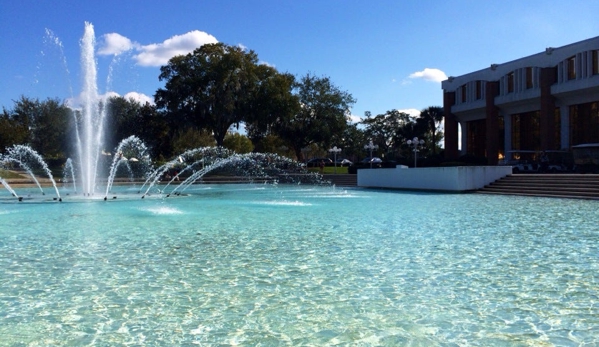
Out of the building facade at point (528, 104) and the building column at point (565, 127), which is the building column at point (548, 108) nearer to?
the building facade at point (528, 104)

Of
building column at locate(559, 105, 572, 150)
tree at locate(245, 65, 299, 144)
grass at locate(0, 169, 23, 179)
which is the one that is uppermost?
tree at locate(245, 65, 299, 144)

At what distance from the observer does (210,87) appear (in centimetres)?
4862

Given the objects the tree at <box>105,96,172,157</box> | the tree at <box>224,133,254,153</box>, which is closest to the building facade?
the tree at <box>105,96,172,157</box>

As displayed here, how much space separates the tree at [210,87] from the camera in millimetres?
47938

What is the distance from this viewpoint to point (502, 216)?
1462cm

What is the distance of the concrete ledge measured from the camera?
1061 inches

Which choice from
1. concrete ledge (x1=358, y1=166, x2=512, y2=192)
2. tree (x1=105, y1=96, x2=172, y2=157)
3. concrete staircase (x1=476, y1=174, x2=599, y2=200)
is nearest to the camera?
concrete staircase (x1=476, y1=174, x2=599, y2=200)

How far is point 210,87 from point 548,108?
29.3 metres

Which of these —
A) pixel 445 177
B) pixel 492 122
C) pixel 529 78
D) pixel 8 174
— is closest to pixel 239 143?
pixel 8 174

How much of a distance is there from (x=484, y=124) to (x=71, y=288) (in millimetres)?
50800

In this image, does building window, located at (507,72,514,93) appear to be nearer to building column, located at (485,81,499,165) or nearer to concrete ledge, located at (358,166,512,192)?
building column, located at (485,81,499,165)

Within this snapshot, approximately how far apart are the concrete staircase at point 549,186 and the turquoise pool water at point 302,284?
33.1ft

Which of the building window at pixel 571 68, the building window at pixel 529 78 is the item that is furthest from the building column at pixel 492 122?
the building window at pixel 571 68

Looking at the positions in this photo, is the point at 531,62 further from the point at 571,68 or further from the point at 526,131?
the point at 526,131
